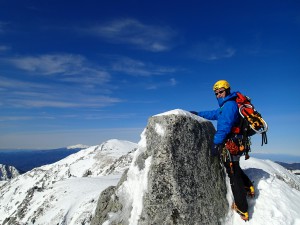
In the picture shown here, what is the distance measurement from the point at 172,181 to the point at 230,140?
2655 mm

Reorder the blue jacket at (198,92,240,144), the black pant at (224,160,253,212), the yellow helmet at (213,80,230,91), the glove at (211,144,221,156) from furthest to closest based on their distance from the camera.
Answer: the yellow helmet at (213,80,230,91)
the glove at (211,144,221,156)
the black pant at (224,160,253,212)
the blue jacket at (198,92,240,144)

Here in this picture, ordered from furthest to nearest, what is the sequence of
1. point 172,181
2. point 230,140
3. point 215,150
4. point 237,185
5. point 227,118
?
point 215,150
point 237,185
point 230,140
point 227,118
point 172,181

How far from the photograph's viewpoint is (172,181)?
33.1 ft

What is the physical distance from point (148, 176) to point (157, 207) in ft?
3.71

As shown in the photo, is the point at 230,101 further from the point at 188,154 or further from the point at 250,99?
the point at 188,154

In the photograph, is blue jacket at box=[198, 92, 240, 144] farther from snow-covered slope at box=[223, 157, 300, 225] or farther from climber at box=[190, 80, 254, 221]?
snow-covered slope at box=[223, 157, 300, 225]

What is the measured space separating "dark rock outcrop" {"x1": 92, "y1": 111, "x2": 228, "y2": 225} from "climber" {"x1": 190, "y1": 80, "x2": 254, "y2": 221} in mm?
612

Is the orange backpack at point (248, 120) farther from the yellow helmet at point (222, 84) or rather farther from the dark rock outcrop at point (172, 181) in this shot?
the dark rock outcrop at point (172, 181)

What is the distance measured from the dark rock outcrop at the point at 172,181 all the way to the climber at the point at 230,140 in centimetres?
61

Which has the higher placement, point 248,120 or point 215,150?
point 248,120

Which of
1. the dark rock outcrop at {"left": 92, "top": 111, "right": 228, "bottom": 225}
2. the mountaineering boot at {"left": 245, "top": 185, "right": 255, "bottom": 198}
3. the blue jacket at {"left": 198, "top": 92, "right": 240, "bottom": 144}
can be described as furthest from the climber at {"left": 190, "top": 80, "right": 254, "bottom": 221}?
the dark rock outcrop at {"left": 92, "top": 111, "right": 228, "bottom": 225}

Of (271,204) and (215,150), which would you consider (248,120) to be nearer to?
(215,150)

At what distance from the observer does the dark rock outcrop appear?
32.8 feet

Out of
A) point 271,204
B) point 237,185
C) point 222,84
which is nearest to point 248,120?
point 222,84
